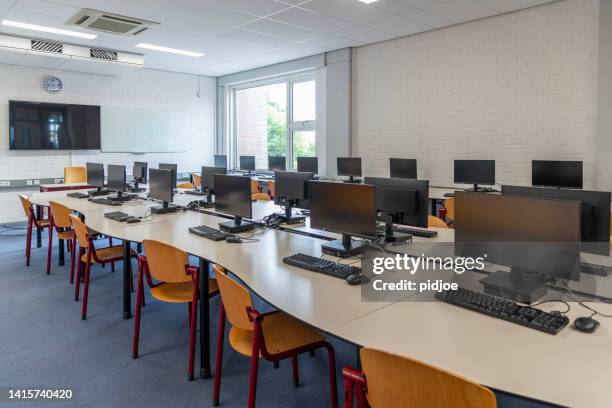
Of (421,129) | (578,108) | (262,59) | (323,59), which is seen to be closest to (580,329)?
(578,108)

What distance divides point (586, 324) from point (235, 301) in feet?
4.48

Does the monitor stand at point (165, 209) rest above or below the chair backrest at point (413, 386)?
above

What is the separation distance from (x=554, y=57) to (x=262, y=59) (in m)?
4.62

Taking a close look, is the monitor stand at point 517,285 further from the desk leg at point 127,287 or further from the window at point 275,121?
the window at point 275,121

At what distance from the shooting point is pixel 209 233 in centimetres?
305

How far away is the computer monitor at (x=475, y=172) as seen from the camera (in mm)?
5184

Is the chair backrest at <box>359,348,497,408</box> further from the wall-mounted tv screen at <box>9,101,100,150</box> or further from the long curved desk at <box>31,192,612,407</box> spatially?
the wall-mounted tv screen at <box>9,101,100,150</box>

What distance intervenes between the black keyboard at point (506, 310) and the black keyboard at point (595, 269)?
700mm

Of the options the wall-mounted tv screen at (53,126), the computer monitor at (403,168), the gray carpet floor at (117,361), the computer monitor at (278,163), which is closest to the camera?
the gray carpet floor at (117,361)

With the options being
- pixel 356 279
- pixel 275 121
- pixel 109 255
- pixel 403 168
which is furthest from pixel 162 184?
pixel 275 121

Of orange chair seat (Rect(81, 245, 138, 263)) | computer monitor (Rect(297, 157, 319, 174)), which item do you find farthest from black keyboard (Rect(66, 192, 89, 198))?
computer monitor (Rect(297, 157, 319, 174))

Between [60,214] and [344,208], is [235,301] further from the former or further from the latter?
[60,214]

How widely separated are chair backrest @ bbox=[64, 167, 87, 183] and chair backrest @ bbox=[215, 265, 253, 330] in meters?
5.95

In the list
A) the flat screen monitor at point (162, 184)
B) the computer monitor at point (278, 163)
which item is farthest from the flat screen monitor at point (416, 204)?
the computer monitor at point (278, 163)
